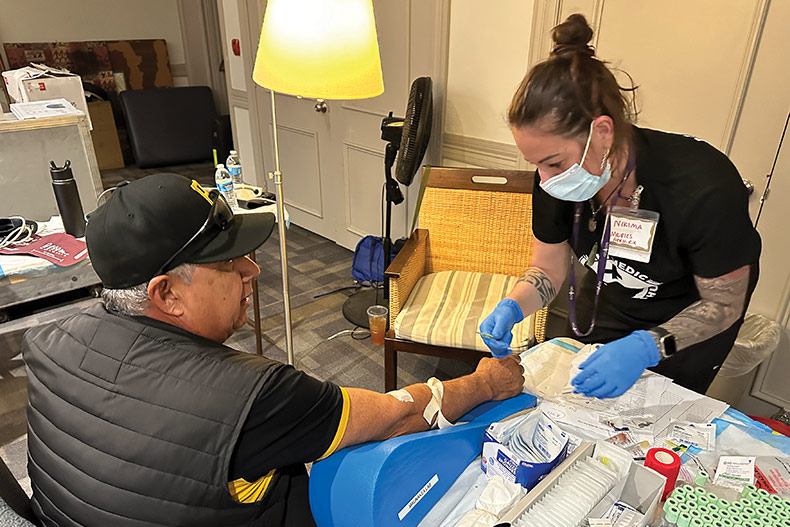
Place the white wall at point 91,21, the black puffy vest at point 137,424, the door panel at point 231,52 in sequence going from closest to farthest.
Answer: the black puffy vest at point 137,424 → the door panel at point 231,52 → the white wall at point 91,21

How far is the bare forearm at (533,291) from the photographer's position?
1387 millimetres

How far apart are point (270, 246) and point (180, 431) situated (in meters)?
3.14

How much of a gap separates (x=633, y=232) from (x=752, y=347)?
0.97 m

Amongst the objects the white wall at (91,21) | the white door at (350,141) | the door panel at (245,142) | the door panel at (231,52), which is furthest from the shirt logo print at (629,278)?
the white wall at (91,21)

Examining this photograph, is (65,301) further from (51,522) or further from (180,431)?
(180,431)

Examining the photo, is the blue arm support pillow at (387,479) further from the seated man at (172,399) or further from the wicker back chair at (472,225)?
the wicker back chair at (472,225)

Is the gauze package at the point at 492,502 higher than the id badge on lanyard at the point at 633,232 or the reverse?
the reverse

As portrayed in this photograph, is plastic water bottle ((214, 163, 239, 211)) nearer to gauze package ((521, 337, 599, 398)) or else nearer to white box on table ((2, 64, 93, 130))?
white box on table ((2, 64, 93, 130))

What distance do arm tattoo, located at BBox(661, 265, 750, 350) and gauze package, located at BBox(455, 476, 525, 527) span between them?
52 centimetres

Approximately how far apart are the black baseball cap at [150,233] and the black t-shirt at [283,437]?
0.26 meters

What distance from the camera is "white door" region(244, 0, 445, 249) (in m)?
2.77

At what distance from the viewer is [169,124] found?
564 centimetres

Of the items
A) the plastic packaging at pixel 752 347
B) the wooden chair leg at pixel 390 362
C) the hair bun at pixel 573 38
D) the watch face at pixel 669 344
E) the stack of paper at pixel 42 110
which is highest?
the hair bun at pixel 573 38

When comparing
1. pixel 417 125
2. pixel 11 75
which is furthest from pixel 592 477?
pixel 11 75
